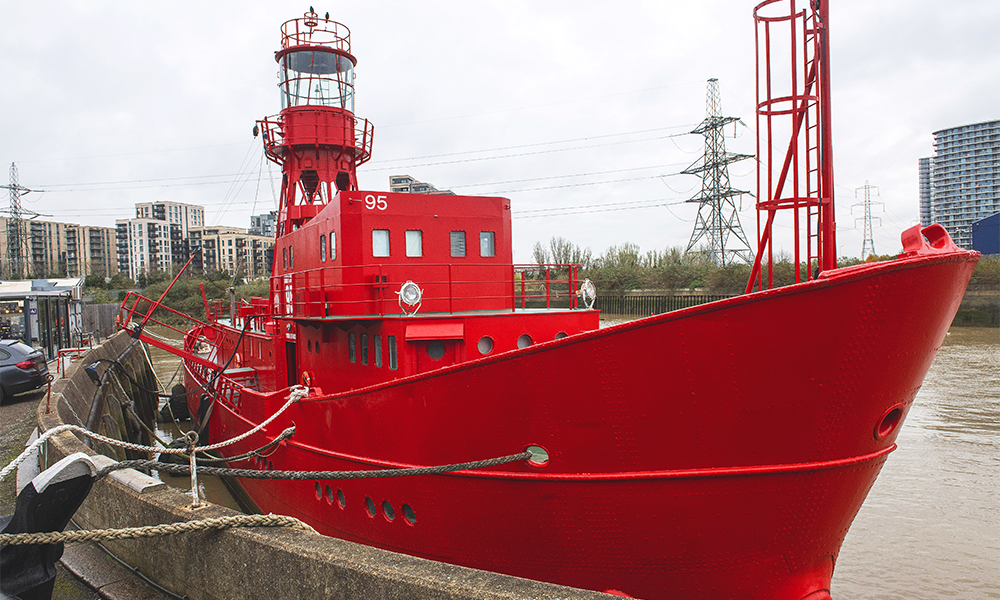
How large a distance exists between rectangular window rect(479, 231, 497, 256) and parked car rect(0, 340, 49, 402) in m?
12.4

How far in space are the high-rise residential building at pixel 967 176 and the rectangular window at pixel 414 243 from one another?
97606 millimetres

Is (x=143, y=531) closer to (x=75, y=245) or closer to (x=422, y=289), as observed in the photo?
(x=422, y=289)

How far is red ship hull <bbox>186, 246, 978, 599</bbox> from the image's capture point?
429 centimetres

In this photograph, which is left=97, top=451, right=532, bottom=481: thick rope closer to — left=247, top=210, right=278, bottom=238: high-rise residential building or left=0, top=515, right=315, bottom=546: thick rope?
left=0, top=515, right=315, bottom=546: thick rope

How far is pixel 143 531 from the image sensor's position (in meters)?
3.71

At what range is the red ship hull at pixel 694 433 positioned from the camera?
429 centimetres

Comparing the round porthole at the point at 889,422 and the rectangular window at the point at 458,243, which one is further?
the rectangular window at the point at 458,243

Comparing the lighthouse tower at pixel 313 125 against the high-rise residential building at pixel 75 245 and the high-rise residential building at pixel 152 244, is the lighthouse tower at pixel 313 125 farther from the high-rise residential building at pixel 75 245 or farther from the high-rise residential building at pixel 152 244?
the high-rise residential building at pixel 75 245

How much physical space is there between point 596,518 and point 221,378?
1051 cm

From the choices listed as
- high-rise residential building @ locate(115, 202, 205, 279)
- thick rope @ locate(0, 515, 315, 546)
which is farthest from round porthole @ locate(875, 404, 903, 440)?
high-rise residential building @ locate(115, 202, 205, 279)

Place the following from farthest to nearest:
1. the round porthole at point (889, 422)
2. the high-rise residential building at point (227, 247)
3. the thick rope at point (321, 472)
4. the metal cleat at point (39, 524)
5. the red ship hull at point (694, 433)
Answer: the high-rise residential building at point (227, 247) < the round porthole at point (889, 422) < the thick rope at point (321, 472) < the red ship hull at point (694, 433) < the metal cleat at point (39, 524)

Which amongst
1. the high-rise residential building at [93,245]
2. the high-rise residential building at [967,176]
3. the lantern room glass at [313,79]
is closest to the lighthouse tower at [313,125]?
the lantern room glass at [313,79]

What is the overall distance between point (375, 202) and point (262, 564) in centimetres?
640

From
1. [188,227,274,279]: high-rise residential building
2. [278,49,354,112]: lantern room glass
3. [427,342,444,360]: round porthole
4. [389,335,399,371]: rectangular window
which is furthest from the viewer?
[188,227,274,279]: high-rise residential building
